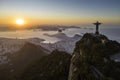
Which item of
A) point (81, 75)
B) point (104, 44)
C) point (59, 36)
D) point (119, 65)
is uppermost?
point (104, 44)

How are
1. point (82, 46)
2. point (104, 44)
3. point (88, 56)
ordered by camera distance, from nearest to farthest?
point (88, 56) → point (104, 44) → point (82, 46)

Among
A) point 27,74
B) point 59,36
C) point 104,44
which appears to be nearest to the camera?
point 104,44

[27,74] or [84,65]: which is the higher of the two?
[84,65]

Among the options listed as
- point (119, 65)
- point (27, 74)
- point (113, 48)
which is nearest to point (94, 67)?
point (119, 65)

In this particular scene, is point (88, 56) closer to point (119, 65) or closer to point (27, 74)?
point (119, 65)

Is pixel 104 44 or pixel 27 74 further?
pixel 27 74

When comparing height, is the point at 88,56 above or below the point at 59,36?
above

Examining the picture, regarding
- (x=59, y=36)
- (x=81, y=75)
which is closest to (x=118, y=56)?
(x=81, y=75)

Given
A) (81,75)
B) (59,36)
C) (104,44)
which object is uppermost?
(104,44)

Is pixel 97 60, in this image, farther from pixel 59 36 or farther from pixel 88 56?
pixel 59 36
